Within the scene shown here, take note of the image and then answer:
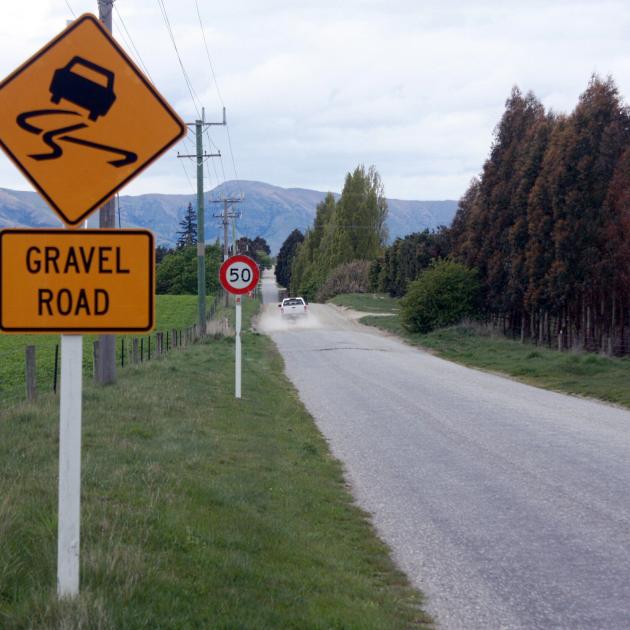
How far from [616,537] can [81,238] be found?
5421mm

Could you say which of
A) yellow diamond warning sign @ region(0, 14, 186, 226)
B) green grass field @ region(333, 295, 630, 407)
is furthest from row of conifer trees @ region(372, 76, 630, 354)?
yellow diamond warning sign @ region(0, 14, 186, 226)

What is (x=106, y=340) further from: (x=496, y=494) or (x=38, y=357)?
(x=38, y=357)

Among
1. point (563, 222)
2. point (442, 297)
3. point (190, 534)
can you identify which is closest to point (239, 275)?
point (190, 534)

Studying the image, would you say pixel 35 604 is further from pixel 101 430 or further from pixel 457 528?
pixel 101 430

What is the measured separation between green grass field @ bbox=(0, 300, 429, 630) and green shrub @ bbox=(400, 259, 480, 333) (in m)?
33.4

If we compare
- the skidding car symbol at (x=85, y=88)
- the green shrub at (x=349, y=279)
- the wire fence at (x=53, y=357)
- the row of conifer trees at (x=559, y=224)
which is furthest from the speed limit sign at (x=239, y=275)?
the green shrub at (x=349, y=279)

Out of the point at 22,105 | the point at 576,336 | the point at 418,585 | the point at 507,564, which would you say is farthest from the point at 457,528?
the point at 576,336

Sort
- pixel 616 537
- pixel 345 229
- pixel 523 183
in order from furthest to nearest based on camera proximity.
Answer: pixel 345 229
pixel 523 183
pixel 616 537

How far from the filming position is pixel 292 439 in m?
13.1

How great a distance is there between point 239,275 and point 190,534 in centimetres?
1159

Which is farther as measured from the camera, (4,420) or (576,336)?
(576,336)

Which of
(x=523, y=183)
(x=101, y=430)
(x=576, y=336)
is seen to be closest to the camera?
(x=101, y=430)

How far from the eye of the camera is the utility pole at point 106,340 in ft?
54.2

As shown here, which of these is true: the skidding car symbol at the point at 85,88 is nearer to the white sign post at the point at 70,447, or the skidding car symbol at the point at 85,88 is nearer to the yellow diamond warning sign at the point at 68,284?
the yellow diamond warning sign at the point at 68,284
